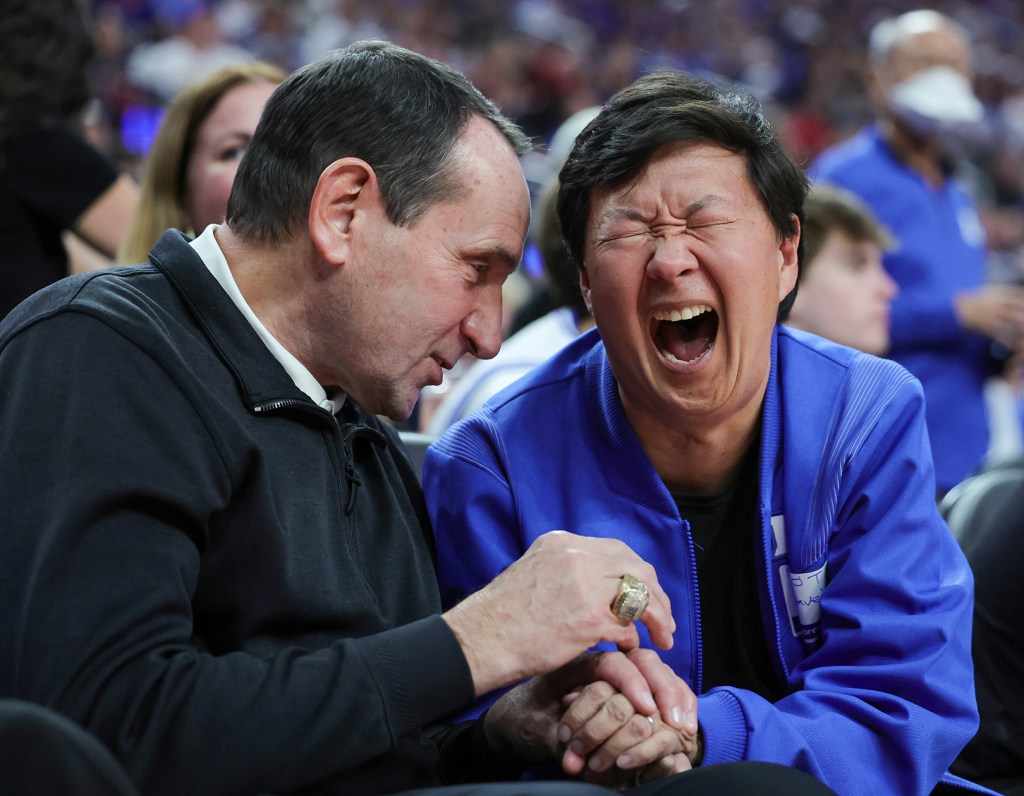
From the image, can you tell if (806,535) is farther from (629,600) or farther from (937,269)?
(937,269)

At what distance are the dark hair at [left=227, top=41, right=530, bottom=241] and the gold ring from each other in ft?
1.84

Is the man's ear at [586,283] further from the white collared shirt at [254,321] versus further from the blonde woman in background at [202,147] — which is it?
the blonde woman in background at [202,147]

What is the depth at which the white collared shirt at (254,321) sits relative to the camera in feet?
5.71

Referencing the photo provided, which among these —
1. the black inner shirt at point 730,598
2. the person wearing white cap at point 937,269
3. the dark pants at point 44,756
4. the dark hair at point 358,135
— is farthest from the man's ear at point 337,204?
the person wearing white cap at point 937,269

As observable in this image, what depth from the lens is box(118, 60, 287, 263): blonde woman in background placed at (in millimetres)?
→ 3051

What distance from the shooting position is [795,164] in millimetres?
1992

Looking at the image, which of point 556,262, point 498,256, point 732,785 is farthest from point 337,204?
point 556,262

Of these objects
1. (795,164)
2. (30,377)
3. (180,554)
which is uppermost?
(795,164)

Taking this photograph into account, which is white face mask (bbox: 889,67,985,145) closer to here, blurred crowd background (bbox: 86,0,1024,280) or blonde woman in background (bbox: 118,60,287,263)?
blurred crowd background (bbox: 86,0,1024,280)

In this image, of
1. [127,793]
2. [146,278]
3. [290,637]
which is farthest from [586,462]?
[127,793]

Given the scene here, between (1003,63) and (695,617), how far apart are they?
40.9 feet

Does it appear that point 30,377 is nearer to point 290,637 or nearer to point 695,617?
point 290,637

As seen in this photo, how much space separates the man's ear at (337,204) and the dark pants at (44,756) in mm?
768

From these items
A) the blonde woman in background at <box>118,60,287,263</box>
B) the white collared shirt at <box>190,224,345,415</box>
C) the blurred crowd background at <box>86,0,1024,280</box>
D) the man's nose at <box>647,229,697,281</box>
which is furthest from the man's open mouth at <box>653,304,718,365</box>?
the blurred crowd background at <box>86,0,1024,280</box>
